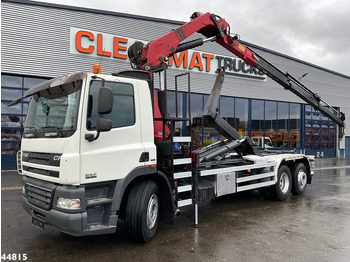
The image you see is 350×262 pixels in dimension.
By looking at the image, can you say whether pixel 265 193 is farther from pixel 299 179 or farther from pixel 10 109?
pixel 10 109

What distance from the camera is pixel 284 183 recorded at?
855 centimetres

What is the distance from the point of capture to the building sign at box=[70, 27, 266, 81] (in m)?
15.2

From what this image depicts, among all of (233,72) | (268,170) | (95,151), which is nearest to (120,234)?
(95,151)

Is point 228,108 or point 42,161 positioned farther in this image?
point 228,108

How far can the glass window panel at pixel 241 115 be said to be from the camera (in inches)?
808

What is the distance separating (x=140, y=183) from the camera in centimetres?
483

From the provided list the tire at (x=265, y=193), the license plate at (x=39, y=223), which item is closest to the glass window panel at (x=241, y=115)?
the tire at (x=265, y=193)

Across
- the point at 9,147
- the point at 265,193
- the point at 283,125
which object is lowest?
the point at 265,193

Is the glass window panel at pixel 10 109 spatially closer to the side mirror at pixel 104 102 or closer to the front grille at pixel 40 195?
the front grille at pixel 40 195

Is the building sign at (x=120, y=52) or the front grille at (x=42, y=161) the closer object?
the front grille at (x=42, y=161)

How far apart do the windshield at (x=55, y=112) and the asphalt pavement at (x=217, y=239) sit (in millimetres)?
1832

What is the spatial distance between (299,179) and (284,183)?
30.6 inches

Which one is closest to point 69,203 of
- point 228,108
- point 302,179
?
point 302,179

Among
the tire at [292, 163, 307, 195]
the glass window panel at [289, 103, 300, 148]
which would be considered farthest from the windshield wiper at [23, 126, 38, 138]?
the glass window panel at [289, 103, 300, 148]
